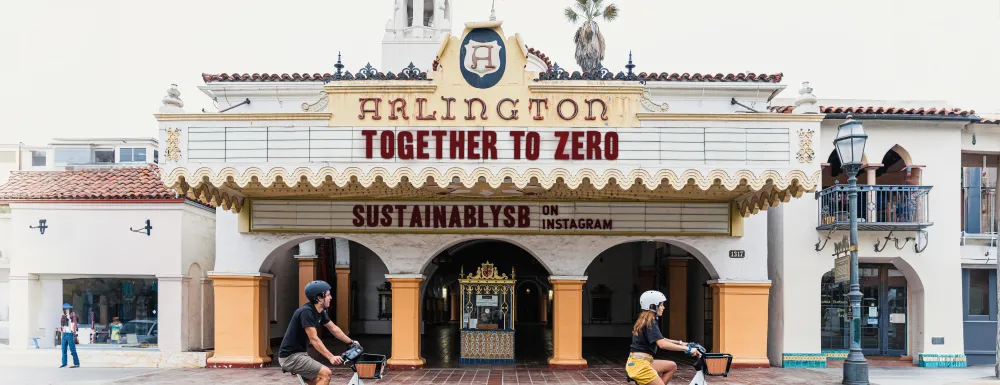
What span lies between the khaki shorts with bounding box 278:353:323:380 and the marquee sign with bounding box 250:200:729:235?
25.0ft

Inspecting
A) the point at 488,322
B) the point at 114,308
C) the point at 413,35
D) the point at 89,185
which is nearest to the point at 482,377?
the point at 488,322

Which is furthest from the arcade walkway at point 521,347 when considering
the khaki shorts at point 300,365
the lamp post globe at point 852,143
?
the khaki shorts at point 300,365

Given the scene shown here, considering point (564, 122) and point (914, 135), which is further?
point (914, 135)

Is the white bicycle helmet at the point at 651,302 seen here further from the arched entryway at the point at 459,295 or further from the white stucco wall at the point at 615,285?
the white stucco wall at the point at 615,285

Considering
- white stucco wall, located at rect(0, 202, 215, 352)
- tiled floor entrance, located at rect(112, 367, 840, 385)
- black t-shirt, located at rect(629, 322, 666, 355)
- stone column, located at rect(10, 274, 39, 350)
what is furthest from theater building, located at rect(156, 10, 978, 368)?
black t-shirt, located at rect(629, 322, 666, 355)

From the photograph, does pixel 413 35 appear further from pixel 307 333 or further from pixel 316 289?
pixel 307 333

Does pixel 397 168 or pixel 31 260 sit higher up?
pixel 397 168

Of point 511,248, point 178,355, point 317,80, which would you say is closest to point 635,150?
point 317,80

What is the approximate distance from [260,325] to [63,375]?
3501 mm

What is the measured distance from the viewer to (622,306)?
26.4 m

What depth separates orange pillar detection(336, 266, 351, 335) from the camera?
24.8m

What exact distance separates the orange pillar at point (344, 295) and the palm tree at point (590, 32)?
375 inches

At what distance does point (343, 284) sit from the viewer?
82.2ft

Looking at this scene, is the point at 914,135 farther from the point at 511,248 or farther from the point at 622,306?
the point at 511,248
